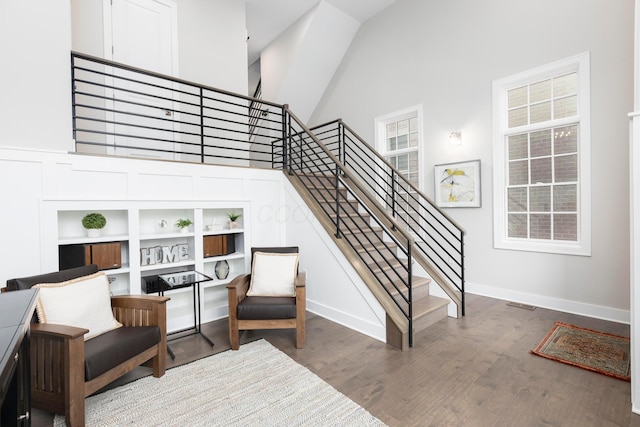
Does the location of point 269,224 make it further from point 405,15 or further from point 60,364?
point 405,15

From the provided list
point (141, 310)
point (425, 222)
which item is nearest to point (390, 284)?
point (425, 222)

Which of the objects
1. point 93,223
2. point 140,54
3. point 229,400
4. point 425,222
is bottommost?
point 229,400

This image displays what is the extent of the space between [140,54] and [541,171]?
580 cm

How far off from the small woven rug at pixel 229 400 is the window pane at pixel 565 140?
384 cm

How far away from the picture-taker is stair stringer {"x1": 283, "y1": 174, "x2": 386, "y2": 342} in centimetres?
307

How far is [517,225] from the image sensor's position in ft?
13.6

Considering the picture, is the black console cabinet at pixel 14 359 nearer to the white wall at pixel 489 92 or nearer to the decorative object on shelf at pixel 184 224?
the decorative object on shelf at pixel 184 224

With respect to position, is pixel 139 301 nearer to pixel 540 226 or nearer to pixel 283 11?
pixel 540 226

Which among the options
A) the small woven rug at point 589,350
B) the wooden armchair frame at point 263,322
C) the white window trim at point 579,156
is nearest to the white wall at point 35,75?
the wooden armchair frame at point 263,322

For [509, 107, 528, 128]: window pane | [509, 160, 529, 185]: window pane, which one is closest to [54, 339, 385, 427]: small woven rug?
[509, 160, 529, 185]: window pane

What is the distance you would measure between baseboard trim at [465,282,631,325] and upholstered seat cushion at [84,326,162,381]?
13.5 ft

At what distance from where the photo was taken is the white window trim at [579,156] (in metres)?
3.48

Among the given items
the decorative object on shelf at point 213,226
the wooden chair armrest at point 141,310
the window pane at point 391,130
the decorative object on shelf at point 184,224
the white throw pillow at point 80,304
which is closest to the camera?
the white throw pillow at point 80,304

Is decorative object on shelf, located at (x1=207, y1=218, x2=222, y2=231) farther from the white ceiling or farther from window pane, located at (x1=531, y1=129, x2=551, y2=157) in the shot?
the white ceiling
